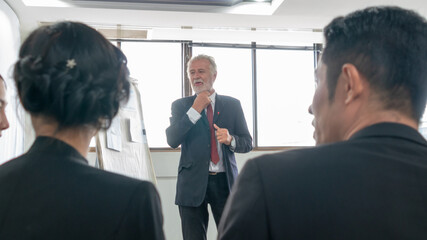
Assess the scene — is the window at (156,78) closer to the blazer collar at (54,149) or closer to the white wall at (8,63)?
the white wall at (8,63)

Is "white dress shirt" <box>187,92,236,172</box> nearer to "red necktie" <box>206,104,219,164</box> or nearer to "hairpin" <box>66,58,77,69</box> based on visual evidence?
"red necktie" <box>206,104,219,164</box>

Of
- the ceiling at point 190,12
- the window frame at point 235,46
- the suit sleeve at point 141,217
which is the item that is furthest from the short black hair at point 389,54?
the window frame at point 235,46

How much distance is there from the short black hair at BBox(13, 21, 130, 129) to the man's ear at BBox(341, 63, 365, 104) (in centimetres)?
45

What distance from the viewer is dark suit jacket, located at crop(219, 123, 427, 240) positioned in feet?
1.96

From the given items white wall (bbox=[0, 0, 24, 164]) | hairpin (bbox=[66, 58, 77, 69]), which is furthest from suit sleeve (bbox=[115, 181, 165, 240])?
white wall (bbox=[0, 0, 24, 164])

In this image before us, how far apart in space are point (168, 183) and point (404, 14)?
3.39 meters

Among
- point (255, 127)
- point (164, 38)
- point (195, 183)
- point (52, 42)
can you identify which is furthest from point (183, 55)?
point (52, 42)

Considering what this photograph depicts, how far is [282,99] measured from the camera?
445 centimetres

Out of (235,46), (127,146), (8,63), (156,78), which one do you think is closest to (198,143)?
(127,146)

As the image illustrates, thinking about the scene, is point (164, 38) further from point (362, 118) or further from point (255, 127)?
point (362, 118)

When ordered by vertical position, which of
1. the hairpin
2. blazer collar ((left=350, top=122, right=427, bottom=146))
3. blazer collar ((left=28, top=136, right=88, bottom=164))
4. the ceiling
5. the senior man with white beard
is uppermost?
the ceiling

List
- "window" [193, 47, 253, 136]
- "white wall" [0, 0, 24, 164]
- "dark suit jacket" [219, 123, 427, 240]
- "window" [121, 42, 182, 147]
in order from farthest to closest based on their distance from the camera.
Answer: "window" [193, 47, 253, 136], "window" [121, 42, 182, 147], "white wall" [0, 0, 24, 164], "dark suit jacket" [219, 123, 427, 240]

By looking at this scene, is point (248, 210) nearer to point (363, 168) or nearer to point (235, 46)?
point (363, 168)

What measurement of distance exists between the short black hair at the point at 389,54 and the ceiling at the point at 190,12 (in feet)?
8.88
